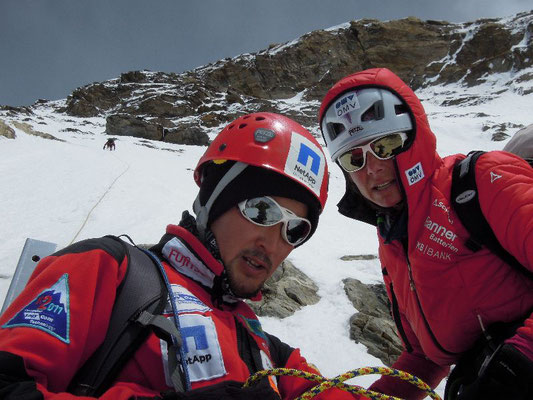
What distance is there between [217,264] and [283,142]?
89cm

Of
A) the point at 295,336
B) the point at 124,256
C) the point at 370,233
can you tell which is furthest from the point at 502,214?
the point at 370,233

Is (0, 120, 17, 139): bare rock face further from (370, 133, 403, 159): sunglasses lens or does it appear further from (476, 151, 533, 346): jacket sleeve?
(476, 151, 533, 346): jacket sleeve

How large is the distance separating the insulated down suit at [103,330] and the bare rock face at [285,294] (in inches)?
126

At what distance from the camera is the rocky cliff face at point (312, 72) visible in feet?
228

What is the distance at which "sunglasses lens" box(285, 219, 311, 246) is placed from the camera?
199cm

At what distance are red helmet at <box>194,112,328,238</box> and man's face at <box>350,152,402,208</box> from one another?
48 centimetres

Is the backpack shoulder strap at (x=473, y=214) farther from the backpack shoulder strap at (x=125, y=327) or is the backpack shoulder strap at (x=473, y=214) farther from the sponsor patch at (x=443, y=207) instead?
Result: the backpack shoulder strap at (x=125, y=327)

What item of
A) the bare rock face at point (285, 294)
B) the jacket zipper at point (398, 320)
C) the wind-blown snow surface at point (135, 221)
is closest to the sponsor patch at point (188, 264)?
the jacket zipper at point (398, 320)

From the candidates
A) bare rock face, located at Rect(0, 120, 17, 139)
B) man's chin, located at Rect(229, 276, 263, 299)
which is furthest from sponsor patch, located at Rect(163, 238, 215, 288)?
bare rock face, located at Rect(0, 120, 17, 139)

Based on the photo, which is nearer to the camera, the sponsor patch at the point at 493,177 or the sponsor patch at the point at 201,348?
the sponsor patch at the point at 201,348

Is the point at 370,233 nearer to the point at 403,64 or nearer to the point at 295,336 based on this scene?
the point at 295,336

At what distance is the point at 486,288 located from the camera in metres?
2.01

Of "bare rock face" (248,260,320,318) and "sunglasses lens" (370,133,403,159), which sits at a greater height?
"sunglasses lens" (370,133,403,159)

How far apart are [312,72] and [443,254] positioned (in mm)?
99693
